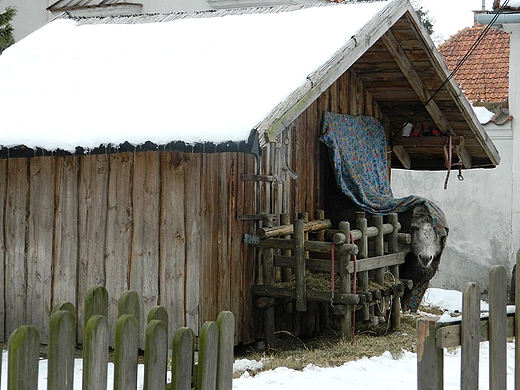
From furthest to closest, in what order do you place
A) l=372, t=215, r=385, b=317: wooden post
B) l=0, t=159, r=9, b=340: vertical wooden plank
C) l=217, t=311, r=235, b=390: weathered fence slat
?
l=372, t=215, r=385, b=317: wooden post, l=0, t=159, r=9, b=340: vertical wooden plank, l=217, t=311, r=235, b=390: weathered fence slat

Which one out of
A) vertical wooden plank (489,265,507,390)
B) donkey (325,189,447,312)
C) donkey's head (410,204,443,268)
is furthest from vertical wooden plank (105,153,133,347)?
vertical wooden plank (489,265,507,390)

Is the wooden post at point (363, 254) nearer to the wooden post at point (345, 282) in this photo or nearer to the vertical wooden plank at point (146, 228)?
the wooden post at point (345, 282)

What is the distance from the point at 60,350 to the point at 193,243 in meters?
4.54

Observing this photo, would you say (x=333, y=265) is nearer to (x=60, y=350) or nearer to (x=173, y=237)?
(x=173, y=237)

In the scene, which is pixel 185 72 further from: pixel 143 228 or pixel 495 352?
pixel 495 352

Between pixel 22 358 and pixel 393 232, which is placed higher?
pixel 393 232

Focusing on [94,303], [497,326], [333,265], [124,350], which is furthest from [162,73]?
[497,326]

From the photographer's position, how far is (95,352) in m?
4.00

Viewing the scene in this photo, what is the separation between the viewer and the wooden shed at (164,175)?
27.2ft

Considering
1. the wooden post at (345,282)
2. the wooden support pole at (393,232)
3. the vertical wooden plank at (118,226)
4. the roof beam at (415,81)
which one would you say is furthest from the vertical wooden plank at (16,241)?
the roof beam at (415,81)

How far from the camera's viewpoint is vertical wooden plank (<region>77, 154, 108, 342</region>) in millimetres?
8938

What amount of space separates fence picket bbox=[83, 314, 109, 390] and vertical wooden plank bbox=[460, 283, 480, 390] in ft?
5.63

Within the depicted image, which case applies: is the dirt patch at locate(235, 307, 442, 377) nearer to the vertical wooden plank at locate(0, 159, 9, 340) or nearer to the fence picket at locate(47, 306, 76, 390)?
the vertical wooden plank at locate(0, 159, 9, 340)

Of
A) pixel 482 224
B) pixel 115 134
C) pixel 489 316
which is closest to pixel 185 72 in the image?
pixel 115 134
